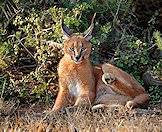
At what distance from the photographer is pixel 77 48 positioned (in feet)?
32.7

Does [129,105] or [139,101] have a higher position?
[129,105]

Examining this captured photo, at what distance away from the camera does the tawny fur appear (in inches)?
392

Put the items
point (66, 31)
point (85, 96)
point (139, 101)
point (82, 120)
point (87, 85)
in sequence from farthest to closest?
point (66, 31) → point (87, 85) → point (85, 96) → point (139, 101) → point (82, 120)

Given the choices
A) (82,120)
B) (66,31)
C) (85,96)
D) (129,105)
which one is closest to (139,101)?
(129,105)

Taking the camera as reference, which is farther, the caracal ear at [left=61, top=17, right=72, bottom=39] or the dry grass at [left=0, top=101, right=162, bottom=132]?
the caracal ear at [left=61, top=17, right=72, bottom=39]

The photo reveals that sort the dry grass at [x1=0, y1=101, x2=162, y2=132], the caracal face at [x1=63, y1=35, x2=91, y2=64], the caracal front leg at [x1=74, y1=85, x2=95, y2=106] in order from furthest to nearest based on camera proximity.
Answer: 1. the caracal face at [x1=63, y1=35, x2=91, y2=64]
2. the caracal front leg at [x1=74, y1=85, x2=95, y2=106]
3. the dry grass at [x1=0, y1=101, x2=162, y2=132]

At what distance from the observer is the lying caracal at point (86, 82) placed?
9961mm

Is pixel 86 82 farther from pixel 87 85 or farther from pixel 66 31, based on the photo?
pixel 66 31

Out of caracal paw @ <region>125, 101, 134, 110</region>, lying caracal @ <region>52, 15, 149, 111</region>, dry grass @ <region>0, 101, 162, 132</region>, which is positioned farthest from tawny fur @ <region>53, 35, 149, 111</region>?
dry grass @ <region>0, 101, 162, 132</region>

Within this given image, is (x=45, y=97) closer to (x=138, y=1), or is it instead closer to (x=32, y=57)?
(x=32, y=57)

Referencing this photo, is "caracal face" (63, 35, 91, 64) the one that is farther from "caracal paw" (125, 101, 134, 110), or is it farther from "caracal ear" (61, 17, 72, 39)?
"caracal paw" (125, 101, 134, 110)

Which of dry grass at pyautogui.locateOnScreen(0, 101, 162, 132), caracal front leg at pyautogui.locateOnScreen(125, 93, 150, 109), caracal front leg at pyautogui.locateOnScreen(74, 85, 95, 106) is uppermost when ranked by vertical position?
dry grass at pyautogui.locateOnScreen(0, 101, 162, 132)

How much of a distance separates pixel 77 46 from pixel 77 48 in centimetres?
3

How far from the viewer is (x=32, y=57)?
451 inches
